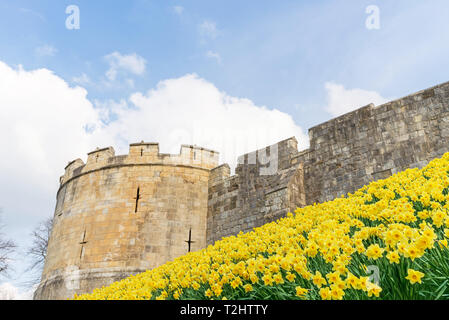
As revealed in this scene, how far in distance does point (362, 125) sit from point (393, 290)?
865 cm

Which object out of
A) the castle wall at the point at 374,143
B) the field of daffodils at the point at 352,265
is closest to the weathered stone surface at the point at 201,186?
the castle wall at the point at 374,143

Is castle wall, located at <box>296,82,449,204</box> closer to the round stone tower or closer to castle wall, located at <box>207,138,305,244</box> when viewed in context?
castle wall, located at <box>207,138,305,244</box>

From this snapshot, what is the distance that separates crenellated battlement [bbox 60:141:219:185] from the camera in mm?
14555

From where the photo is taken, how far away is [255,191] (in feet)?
41.9

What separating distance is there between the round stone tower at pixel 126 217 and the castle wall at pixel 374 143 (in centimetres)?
504

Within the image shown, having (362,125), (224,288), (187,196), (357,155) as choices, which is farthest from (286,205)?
(224,288)

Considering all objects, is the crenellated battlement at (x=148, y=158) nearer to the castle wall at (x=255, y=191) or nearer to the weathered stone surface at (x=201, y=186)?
→ the weathered stone surface at (x=201, y=186)

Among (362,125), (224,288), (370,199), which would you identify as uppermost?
(362,125)

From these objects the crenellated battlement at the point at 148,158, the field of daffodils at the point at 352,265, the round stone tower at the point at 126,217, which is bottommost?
the field of daffodils at the point at 352,265

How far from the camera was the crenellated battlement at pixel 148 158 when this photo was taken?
47.8 feet

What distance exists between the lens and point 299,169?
11.4 m
